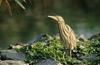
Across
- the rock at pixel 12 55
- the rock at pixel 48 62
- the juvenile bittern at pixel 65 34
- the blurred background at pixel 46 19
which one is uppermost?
the blurred background at pixel 46 19

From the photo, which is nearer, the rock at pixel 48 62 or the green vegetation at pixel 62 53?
the rock at pixel 48 62

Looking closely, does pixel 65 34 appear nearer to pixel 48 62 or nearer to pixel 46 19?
pixel 48 62

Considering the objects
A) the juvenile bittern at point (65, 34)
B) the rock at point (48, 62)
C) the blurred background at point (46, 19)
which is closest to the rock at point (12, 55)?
the rock at point (48, 62)

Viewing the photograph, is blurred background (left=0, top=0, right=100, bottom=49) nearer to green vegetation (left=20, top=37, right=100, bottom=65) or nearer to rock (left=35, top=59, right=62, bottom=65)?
green vegetation (left=20, top=37, right=100, bottom=65)

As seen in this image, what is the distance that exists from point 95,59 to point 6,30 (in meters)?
10.7

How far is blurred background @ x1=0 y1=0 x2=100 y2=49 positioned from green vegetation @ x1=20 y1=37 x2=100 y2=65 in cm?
528

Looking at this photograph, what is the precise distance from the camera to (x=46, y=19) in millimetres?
20188

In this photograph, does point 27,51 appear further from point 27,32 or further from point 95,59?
point 27,32

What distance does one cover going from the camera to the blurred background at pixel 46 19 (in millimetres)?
16836

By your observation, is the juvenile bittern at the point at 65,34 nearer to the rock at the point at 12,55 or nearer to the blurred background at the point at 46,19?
the rock at the point at 12,55

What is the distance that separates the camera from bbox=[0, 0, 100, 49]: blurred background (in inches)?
663

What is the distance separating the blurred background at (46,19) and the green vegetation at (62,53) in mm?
5285

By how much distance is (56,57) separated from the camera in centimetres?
818

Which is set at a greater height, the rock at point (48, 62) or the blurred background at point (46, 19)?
the blurred background at point (46, 19)
